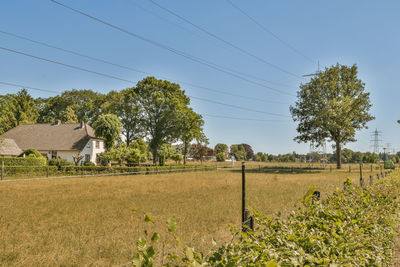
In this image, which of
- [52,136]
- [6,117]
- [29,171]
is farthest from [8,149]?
[6,117]

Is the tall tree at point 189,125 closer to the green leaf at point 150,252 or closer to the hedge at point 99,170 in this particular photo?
the hedge at point 99,170

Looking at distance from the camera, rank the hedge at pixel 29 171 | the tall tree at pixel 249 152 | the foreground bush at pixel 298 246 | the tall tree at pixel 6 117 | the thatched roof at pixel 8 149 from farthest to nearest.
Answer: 1. the tall tree at pixel 249 152
2. the tall tree at pixel 6 117
3. the thatched roof at pixel 8 149
4. the hedge at pixel 29 171
5. the foreground bush at pixel 298 246

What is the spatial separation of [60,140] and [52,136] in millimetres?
2031

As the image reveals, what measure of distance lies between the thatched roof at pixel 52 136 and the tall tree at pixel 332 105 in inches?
1408

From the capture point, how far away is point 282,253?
7.39 ft

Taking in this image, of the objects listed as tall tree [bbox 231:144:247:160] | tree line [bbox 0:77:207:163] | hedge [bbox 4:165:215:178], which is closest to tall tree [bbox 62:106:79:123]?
tree line [bbox 0:77:207:163]

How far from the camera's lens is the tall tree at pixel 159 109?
4806 cm

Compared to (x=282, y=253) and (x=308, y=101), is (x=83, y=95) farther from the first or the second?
(x=282, y=253)

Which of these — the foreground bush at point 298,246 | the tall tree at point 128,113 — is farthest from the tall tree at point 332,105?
the foreground bush at point 298,246

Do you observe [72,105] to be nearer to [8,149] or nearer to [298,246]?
[8,149]

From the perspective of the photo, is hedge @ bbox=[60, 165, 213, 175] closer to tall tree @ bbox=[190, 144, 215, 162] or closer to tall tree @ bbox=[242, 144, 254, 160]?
tall tree @ bbox=[190, 144, 215, 162]

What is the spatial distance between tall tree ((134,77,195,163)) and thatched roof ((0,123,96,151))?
10.5 m

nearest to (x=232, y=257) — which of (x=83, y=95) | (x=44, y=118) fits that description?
(x=83, y=95)

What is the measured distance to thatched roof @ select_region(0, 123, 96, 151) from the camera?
1788 inches
